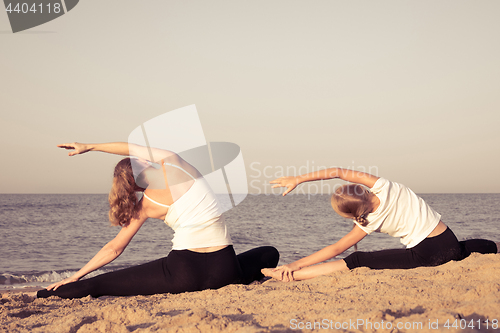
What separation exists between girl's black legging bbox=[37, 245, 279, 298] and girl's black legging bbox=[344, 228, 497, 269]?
4.60 feet

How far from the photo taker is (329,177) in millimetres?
3188

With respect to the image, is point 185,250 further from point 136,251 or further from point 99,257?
point 136,251

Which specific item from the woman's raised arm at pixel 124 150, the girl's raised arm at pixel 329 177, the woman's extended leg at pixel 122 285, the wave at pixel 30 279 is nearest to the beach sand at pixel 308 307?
the woman's extended leg at pixel 122 285

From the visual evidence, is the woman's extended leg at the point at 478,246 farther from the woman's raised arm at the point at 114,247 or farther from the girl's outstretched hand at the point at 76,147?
the girl's outstretched hand at the point at 76,147

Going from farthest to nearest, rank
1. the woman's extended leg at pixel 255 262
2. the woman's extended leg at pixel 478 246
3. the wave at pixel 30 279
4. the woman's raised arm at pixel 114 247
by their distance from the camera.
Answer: the wave at pixel 30 279 < the woman's extended leg at pixel 478 246 < the woman's extended leg at pixel 255 262 < the woman's raised arm at pixel 114 247

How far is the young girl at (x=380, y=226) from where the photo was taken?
10.4 feet

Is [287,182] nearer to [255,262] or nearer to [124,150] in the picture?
[255,262]

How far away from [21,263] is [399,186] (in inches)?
285

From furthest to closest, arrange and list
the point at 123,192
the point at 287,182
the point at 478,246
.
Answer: the point at 478,246
the point at 287,182
the point at 123,192

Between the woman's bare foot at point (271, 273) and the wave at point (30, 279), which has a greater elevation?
the woman's bare foot at point (271, 273)

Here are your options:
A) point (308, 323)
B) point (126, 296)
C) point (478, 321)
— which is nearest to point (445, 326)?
point (478, 321)

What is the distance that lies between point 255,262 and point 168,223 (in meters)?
1.05

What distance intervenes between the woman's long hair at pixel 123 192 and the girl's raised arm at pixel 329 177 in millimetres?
1210

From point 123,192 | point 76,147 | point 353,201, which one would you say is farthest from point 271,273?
point 76,147
